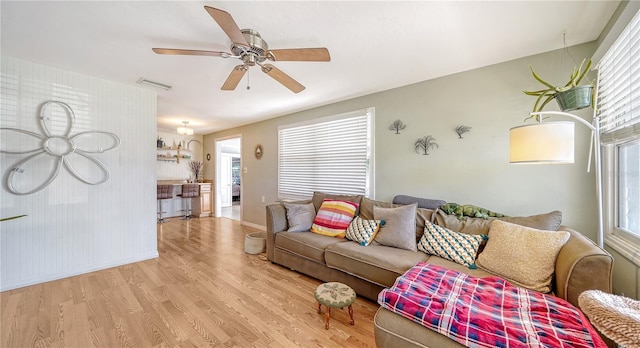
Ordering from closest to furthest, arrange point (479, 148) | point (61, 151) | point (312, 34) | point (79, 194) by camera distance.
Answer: point (312, 34)
point (479, 148)
point (61, 151)
point (79, 194)

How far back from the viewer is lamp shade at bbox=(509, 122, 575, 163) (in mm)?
1407

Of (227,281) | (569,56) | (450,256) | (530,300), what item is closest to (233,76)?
(227,281)

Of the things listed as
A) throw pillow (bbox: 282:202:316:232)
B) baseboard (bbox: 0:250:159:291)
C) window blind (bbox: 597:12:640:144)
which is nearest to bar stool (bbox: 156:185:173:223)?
baseboard (bbox: 0:250:159:291)

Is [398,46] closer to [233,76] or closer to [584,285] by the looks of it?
[233,76]

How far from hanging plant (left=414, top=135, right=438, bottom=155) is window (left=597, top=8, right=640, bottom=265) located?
1.30 m

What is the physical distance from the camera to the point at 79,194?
277 cm

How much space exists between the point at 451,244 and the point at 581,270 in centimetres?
80

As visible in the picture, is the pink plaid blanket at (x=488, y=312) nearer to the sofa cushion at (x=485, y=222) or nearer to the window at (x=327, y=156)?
the sofa cushion at (x=485, y=222)

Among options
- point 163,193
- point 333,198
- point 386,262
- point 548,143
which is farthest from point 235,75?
point 163,193

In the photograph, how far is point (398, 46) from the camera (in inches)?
82.9

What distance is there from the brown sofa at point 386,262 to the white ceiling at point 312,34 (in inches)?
61.4

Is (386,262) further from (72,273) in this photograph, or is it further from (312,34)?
(72,273)

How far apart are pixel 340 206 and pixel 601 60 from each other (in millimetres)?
2568

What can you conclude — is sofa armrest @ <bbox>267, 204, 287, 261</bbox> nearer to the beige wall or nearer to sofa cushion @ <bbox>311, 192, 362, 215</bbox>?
sofa cushion @ <bbox>311, 192, 362, 215</bbox>
